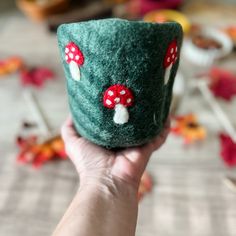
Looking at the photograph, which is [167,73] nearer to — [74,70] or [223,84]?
[74,70]

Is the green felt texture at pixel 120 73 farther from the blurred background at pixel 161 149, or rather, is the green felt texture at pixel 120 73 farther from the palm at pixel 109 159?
the blurred background at pixel 161 149

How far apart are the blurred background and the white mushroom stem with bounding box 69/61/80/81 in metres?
0.24

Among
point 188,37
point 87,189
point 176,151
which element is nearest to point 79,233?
point 87,189

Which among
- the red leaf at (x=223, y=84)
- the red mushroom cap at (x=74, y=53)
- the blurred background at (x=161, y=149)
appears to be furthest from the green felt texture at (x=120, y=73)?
the red leaf at (x=223, y=84)

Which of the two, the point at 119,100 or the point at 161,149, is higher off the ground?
the point at 119,100

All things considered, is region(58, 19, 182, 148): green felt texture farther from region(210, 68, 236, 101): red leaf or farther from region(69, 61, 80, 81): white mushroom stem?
region(210, 68, 236, 101): red leaf

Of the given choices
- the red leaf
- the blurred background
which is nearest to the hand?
the blurred background

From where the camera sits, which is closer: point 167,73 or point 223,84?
point 167,73

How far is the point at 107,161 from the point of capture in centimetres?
47

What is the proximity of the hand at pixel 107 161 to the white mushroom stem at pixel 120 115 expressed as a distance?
3.5 inches

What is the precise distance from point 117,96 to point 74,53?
0.07 meters

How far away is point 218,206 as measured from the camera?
0.54 meters

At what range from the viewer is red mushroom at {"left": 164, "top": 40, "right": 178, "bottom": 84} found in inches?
14.6

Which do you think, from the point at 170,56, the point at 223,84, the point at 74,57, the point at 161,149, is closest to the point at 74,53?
the point at 74,57
